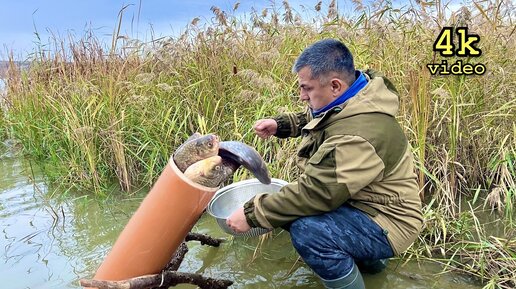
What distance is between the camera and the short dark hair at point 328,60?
2.17 metres

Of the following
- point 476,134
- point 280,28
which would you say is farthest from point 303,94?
point 280,28

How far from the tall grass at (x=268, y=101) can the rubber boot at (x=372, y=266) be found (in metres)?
0.26

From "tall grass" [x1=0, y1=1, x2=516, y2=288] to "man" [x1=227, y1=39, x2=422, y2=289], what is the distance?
2.20 feet

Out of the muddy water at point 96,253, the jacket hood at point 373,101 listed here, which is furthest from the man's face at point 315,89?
the muddy water at point 96,253

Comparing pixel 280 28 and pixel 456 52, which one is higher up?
pixel 280 28

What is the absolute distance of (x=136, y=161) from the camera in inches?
168

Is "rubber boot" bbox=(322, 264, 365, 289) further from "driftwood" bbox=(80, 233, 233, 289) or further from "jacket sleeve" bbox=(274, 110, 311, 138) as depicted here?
"jacket sleeve" bbox=(274, 110, 311, 138)

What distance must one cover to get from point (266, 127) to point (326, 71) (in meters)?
0.81

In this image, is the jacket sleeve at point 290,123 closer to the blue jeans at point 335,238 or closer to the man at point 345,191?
the man at point 345,191

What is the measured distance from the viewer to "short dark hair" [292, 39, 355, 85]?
7.11 ft

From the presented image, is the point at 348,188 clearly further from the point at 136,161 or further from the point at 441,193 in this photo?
the point at 136,161

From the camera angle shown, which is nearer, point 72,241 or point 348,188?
point 348,188

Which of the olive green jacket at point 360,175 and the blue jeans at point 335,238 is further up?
the olive green jacket at point 360,175

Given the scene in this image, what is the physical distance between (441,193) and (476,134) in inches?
23.1
